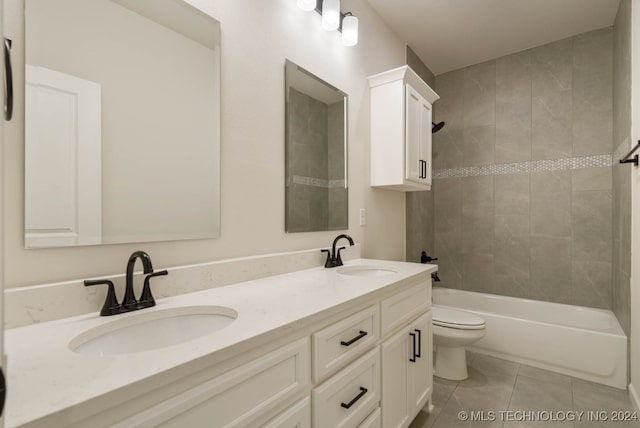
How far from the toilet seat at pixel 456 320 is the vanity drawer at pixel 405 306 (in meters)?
0.53

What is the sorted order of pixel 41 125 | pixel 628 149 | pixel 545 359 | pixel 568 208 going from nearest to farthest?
1. pixel 41 125
2. pixel 628 149
3. pixel 545 359
4. pixel 568 208

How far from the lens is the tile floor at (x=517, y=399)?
1.70 m

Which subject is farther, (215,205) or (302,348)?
(215,205)

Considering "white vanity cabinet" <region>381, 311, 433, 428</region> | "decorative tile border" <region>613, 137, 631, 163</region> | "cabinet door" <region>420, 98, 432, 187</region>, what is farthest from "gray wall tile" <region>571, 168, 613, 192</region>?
"white vanity cabinet" <region>381, 311, 433, 428</region>

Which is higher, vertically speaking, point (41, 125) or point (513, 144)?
point (513, 144)

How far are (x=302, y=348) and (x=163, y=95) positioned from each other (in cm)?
100

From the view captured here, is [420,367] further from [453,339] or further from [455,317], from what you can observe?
[455,317]

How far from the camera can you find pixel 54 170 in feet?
2.84

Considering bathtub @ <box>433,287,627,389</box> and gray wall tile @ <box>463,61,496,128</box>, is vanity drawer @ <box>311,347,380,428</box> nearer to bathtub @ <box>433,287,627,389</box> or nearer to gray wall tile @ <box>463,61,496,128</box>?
bathtub @ <box>433,287,627,389</box>

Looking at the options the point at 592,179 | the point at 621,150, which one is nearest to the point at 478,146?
the point at 592,179

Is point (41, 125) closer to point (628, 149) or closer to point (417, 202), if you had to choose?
point (417, 202)

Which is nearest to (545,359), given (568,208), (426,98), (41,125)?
(568,208)

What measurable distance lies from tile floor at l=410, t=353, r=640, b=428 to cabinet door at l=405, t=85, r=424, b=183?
1444 millimetres

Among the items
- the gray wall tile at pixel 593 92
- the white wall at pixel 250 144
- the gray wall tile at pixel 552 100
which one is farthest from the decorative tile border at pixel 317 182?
the gray wall tile at pixel 593 92
